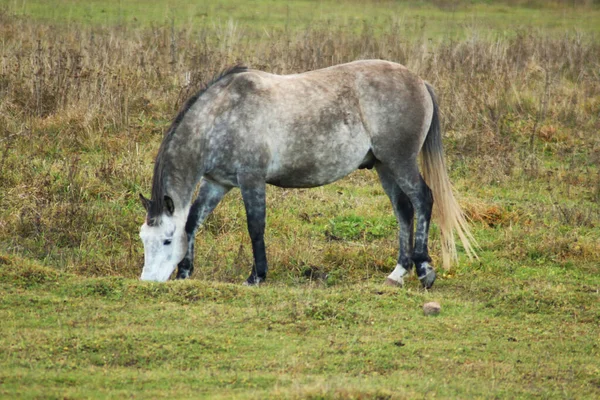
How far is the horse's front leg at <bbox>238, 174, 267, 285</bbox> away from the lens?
7375mm

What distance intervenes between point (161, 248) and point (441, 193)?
265cm

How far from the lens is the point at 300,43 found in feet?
46.7

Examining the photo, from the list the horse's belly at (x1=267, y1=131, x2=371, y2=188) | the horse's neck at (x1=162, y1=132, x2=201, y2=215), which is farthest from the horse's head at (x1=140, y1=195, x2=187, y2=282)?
the horse's belly at (x1=267, y1=131, x2=371, y2=188)

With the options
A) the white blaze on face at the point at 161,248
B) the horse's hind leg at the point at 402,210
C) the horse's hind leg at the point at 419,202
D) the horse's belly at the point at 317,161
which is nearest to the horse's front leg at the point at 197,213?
the white blaze on face at the point at 161,248

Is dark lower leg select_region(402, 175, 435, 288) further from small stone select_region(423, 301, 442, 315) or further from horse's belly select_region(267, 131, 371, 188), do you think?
small stone select_region(423, 301, 442, 315)

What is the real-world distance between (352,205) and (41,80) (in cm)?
461

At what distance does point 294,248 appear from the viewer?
8289 mm

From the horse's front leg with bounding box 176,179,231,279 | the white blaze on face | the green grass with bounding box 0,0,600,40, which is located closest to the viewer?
the white blaze on face

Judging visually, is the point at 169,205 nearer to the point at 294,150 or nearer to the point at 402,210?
the point at 294,150

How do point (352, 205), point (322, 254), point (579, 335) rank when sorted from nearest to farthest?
point (579, 335) < point (322, 254) < point (352, 205)

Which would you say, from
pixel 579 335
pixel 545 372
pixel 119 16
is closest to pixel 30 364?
pixel 545 372

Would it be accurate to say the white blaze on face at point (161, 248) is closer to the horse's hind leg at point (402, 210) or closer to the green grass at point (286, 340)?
the green grass at point (286, 340)

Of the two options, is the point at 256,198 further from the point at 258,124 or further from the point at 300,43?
the point at 300,43

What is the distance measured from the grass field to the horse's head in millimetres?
307
